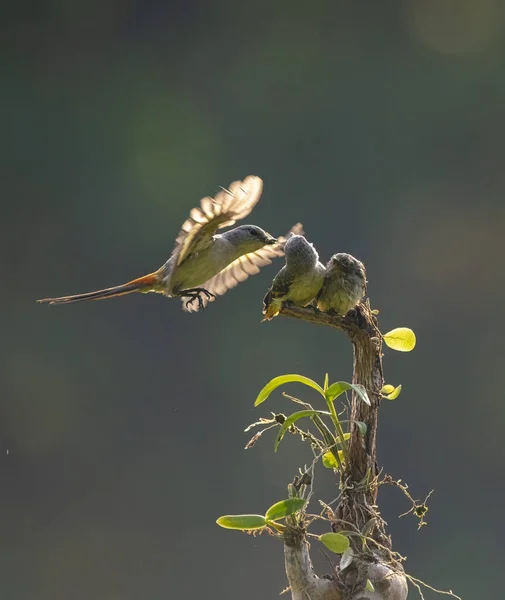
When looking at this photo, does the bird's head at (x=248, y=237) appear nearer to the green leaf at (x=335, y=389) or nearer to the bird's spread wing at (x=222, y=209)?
the bird's spread wing at (x=222, y=209)

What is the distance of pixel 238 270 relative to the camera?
6.14 ft

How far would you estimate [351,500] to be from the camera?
4.41 feet

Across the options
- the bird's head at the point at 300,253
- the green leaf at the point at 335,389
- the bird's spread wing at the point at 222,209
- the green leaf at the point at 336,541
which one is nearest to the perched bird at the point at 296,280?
the bird's head at the point at 300,253

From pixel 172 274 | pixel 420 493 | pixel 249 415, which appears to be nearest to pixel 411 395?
pixel 420 493

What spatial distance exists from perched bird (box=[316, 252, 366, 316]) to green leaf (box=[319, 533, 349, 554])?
43cm

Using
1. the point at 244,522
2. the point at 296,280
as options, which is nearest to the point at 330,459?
the point at 244,522

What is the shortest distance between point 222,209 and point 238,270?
1.28ft

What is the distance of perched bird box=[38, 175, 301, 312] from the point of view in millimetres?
1488

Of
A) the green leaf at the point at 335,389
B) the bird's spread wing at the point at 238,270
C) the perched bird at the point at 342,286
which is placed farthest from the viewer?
the bird's spread wing at the point at 238,270

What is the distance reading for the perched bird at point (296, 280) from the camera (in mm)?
1479

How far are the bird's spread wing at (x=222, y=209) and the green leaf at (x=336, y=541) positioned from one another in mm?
640

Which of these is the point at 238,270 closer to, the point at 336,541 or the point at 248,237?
the point at 248,237

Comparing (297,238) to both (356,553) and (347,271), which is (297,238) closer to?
(347,271)

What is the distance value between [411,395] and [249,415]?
87cm
